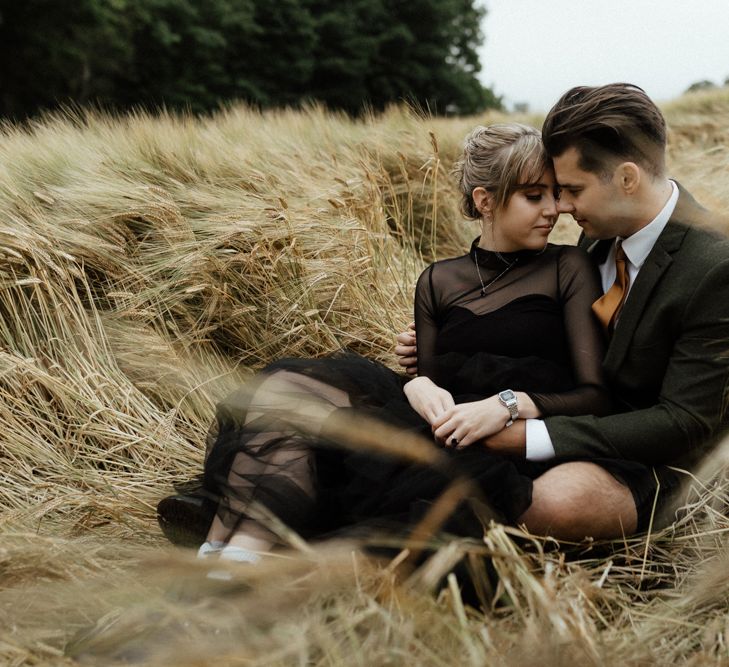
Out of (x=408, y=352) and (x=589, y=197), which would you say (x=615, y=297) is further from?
(x=408, y=352)

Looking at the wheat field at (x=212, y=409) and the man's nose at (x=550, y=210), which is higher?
the man's nose at (x=550, y=210)

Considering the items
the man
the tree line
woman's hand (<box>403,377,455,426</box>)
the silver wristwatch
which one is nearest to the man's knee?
the man

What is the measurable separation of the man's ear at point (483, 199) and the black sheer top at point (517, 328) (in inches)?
4.3

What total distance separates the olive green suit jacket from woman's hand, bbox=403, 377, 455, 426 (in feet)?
0.84

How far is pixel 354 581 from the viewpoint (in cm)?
141

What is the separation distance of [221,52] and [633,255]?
15646mm

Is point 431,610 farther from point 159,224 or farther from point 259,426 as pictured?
point 159,224

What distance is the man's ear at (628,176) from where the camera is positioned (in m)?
1.92

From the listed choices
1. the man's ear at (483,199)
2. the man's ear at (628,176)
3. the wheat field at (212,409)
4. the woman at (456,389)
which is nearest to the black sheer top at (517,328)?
the woman at (456,389)

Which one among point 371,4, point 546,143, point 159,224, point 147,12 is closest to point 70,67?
point 147,12

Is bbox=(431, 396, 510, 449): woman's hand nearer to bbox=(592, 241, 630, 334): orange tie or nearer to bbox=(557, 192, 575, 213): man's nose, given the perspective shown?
bbox=(592, 241, 630, 334): orange tie

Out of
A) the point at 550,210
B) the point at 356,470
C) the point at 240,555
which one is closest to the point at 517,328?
the point at 550,210

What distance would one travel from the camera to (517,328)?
208 centimetres

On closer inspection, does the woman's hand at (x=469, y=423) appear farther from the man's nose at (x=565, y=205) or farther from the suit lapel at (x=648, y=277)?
the man's nose at (x=565, y=205)
